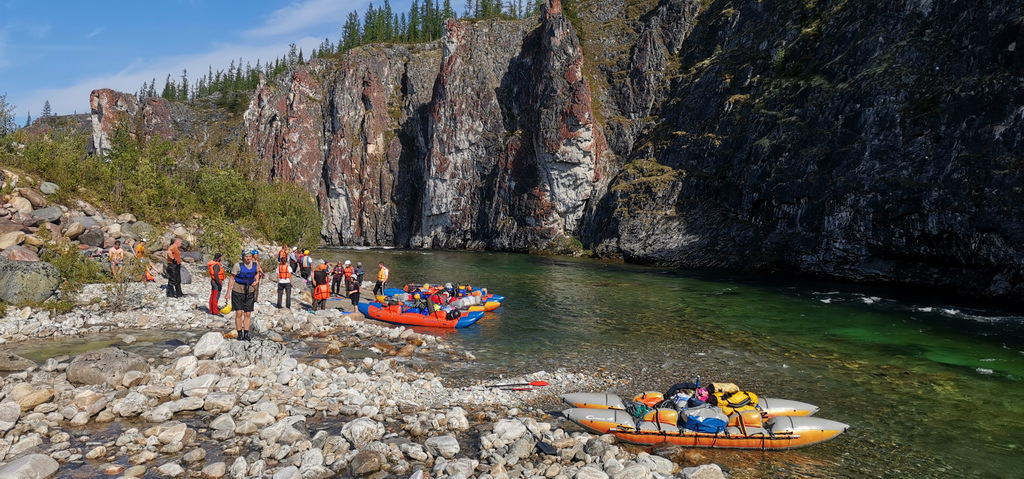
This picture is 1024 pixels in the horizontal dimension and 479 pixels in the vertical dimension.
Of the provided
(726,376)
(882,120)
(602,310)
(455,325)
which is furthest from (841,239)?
(455,325)

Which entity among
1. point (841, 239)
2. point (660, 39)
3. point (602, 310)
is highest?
point (660, 39)

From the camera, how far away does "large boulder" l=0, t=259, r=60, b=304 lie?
1619 centimetres

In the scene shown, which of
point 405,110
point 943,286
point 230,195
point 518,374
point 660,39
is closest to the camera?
point 518,374

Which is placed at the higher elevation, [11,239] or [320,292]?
[11,239]

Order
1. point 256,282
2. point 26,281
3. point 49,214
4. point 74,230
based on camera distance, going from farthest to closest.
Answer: point 74,230 → point 49,214 → point 26,281 → point 256,282

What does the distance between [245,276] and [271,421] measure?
593 cm

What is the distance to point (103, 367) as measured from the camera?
10.7m

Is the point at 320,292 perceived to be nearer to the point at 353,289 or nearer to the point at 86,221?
the point at 353,289

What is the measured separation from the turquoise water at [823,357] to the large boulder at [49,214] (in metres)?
20.0

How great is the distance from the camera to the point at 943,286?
33.6m

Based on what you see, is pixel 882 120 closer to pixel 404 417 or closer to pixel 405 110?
pixel 404 417

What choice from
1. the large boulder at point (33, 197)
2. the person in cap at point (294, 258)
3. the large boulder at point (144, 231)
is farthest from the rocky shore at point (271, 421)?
the person in cap at point (294, 258)

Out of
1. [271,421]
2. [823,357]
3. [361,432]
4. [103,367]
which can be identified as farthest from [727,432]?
[103,367]

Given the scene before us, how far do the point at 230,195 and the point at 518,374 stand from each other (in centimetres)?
3803
